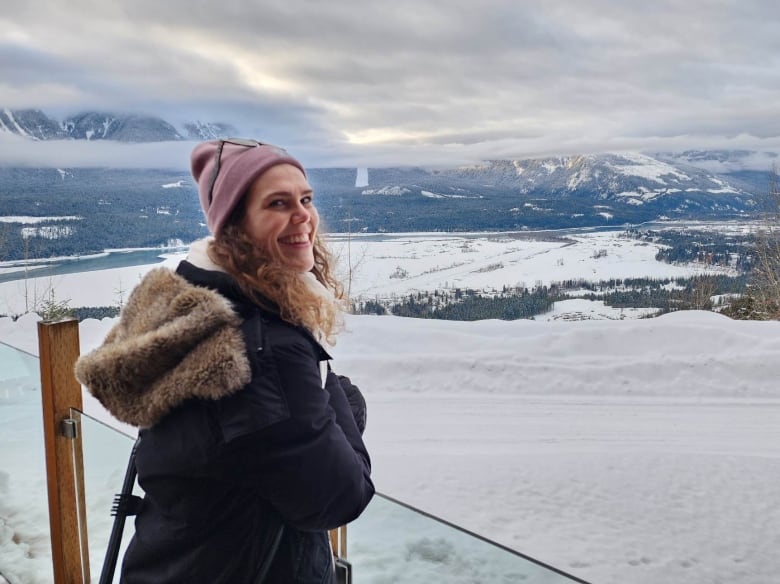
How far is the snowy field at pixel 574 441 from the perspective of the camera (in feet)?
12.8

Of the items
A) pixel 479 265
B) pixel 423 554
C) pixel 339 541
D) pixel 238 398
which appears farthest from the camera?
pixel 479 265

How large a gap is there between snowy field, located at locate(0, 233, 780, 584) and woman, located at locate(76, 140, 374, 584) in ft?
1.50

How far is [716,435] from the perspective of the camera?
593cm

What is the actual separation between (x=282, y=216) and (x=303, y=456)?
14.3 inches

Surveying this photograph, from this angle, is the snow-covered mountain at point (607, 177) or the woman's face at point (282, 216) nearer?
the woman's face at point (282, 216)

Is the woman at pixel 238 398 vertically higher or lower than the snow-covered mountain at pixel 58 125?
lower

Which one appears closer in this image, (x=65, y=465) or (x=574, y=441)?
(x=65, y=465)

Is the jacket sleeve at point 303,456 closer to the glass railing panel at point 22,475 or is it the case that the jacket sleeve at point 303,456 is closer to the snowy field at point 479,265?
the glass railing panel at point 22,475

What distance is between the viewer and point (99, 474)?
1683mm

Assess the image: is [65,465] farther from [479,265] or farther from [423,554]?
[479,265]

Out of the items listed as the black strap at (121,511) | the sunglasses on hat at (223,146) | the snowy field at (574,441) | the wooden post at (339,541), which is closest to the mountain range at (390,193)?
the sunglasses on hat at (223,146)

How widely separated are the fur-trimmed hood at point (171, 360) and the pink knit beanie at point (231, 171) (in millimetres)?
143

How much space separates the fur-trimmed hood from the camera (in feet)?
2.52

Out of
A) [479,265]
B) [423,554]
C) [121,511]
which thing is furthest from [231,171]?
[479,265]
